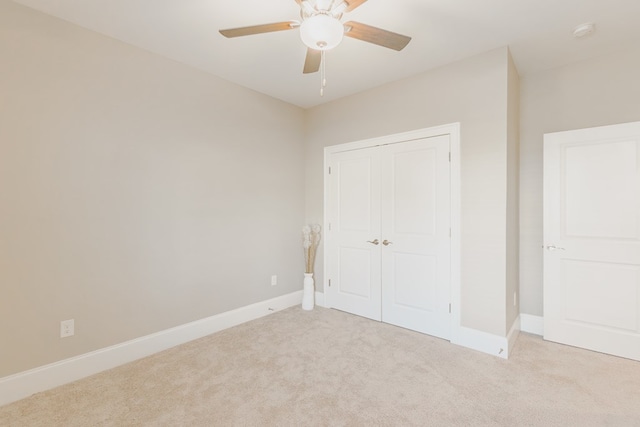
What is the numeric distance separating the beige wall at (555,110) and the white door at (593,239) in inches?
7.0

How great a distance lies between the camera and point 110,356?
2.36m

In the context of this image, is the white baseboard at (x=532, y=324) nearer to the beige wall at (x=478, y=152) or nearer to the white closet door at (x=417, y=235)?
the beige wall at (x=478, y=152)

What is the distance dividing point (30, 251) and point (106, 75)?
146cm

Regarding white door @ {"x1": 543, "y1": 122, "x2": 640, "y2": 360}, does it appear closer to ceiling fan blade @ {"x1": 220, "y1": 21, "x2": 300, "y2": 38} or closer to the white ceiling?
the white ceiling

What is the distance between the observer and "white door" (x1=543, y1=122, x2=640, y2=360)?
2465mm

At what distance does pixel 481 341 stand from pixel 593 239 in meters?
1.36

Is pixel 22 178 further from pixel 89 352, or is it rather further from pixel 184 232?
pixel 89 352

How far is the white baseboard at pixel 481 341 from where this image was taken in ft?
8.21

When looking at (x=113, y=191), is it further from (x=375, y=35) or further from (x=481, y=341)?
(x=481, y=341)

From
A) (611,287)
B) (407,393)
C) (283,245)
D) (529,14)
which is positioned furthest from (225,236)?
(611,287)

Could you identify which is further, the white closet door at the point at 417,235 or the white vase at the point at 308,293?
the white vase at the point at 308,293

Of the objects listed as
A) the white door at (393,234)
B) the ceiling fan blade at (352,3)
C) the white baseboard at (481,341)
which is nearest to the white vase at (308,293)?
the white door at (393,234)

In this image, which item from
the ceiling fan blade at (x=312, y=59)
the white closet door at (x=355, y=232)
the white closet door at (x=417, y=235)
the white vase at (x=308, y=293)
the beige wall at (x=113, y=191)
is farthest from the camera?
the white vase at (x=308, y=293)

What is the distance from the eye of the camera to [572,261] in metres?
2.71
